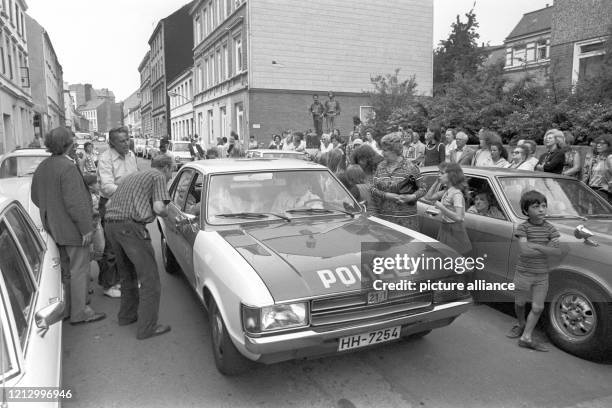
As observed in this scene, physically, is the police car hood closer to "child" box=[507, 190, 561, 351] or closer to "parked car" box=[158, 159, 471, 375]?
"parked car" box=[158, 159, 471, 375]

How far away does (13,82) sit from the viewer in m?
26.3

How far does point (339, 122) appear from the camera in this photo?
26000 millimetres

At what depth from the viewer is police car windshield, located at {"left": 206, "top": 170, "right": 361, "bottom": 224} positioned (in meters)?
4.33

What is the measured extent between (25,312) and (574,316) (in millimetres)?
4105

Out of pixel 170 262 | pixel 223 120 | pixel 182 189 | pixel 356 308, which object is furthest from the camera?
pixel 223 120

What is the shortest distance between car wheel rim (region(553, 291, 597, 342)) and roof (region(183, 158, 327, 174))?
257 centimetres

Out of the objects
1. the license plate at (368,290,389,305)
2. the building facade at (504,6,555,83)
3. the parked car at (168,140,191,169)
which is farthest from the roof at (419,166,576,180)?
the building facade at (504,6,555,83)

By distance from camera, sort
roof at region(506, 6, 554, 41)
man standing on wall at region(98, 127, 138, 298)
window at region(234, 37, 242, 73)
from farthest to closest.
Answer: roof at region(506, 6, 554, 41)
window at region(234, 37, 242, 73)
man standing on wall at region(98, 127, 138, 298)

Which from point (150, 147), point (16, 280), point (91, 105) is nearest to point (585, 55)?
point (16, 280)

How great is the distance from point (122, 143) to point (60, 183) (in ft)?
4.10

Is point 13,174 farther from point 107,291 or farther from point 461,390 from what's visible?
point 461,390

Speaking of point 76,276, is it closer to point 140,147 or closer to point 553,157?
point 553,157

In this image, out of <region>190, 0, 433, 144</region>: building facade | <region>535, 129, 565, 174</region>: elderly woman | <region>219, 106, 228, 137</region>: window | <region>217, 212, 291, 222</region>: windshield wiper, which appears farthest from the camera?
<region>219, 106, 228, 137</region>: window

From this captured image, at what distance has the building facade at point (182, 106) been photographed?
42.5 m
